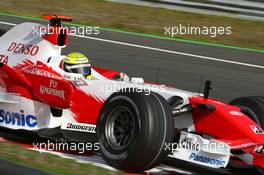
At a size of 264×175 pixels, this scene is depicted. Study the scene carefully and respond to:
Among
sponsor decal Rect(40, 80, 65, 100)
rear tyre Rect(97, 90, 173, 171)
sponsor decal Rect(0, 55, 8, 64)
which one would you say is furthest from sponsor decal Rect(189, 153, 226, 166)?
sponsor decal Rect(0, 55, 8, 64)

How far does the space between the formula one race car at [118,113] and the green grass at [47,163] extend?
683mm

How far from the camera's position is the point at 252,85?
11.8m

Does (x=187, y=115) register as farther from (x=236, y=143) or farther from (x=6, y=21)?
(x=6, y=21)

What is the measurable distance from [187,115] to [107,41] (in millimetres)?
7612

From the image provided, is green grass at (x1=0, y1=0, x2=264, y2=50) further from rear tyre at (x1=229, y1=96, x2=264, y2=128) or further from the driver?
the driver

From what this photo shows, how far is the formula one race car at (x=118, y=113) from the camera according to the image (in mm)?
6348

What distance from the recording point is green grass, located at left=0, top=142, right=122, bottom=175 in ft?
17.9

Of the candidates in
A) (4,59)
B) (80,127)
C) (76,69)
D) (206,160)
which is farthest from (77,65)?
(206,160)

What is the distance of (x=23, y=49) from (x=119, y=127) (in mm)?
2118

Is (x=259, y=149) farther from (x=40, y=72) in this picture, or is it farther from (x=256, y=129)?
(x=40, y=72)

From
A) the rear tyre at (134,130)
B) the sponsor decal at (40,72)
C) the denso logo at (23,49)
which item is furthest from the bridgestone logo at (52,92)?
the rear tyre at (134,130)

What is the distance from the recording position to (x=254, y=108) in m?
7.35

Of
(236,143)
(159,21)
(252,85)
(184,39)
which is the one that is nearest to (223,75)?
(252,85)

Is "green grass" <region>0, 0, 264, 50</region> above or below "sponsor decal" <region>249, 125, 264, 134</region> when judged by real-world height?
above
